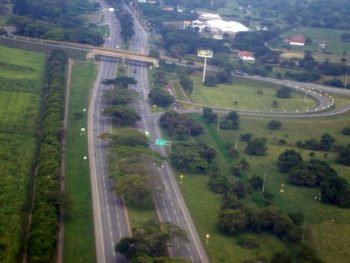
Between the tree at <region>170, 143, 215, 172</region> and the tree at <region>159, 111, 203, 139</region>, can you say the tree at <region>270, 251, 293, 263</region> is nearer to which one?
the tree at <region>170, 143, 215, 172</region>

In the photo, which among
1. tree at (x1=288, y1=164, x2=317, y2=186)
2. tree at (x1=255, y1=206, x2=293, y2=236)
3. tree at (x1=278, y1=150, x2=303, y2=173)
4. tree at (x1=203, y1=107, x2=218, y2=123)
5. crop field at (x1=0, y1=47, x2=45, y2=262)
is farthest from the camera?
tree at (x1=203, y1=107, x2=218, y2=123)

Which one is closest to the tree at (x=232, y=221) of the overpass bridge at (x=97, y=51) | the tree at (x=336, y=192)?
the tree at (x=336, y=192)

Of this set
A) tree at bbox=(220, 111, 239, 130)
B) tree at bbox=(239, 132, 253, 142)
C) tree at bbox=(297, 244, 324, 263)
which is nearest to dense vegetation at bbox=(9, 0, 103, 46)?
tree at bbox=(220, 111, 239, 130)

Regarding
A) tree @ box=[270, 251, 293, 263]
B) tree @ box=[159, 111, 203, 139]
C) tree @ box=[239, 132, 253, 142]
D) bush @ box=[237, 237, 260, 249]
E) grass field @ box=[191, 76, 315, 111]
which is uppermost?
grass field @ box=[191, 76, 315, 111]

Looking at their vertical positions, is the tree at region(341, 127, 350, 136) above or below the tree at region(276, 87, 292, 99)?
Result: below

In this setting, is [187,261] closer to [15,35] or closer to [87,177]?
[87,177]

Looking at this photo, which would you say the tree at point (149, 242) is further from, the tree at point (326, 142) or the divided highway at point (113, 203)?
the tree at point (326, 142)

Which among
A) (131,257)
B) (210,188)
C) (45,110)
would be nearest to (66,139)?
(45,110)

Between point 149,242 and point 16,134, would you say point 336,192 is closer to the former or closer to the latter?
point 149,242
